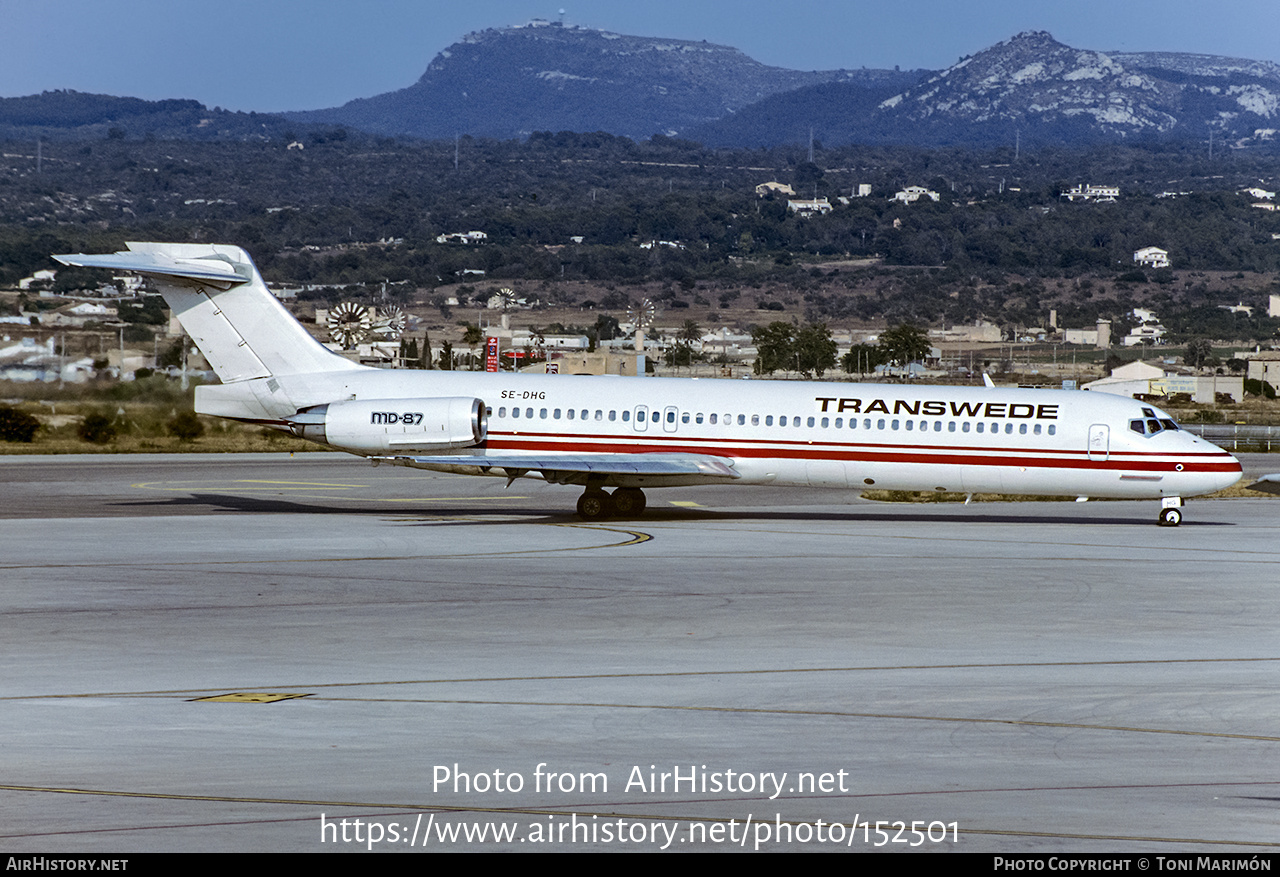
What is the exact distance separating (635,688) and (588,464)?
52.3ft

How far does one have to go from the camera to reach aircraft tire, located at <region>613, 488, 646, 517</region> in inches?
1305

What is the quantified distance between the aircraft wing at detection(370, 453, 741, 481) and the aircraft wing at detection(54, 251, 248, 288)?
544 cm

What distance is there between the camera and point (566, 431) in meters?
32.1

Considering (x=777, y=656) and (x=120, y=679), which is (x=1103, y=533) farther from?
(x=120, y=679)

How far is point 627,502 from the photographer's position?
3319 centimetres

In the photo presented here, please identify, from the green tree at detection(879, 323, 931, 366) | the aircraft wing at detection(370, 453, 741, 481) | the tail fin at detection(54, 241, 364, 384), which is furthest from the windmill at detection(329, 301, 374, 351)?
the aircraft wing at detection(370, 453, 741, 481)

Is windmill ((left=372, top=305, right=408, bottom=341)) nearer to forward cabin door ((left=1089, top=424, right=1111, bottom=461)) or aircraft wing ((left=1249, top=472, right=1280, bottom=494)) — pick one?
aircraft wing ((left=1249, top=472, right=1280, bottom=494))

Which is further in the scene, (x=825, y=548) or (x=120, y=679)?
(x=825, y=548)

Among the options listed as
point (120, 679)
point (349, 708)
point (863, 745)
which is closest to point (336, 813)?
point (349, 708)

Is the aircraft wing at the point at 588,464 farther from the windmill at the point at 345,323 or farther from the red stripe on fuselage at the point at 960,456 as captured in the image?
the windmill at the point at 345,323

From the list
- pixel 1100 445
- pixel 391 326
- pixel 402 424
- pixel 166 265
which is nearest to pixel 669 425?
pixel 402 424

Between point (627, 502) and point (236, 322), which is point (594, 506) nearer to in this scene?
point (627, 502)
